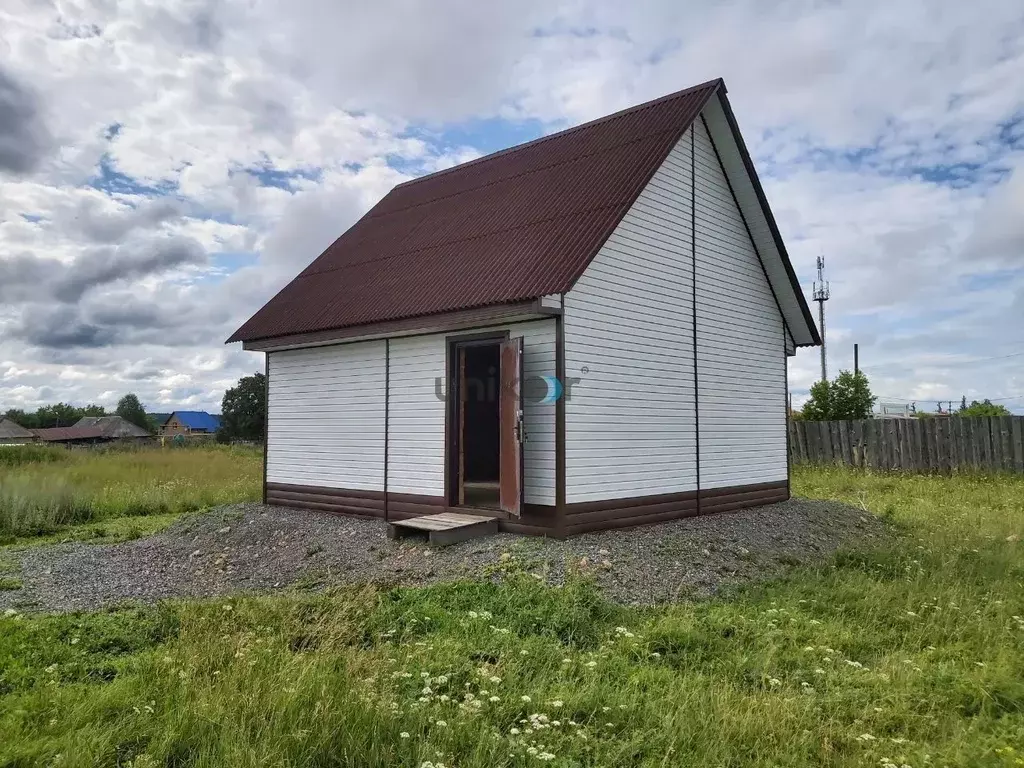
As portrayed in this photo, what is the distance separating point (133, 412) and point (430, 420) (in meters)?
83.6

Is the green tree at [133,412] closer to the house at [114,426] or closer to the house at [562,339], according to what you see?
the house at [114,426]

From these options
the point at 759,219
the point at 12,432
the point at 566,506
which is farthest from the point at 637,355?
the point at 12,432

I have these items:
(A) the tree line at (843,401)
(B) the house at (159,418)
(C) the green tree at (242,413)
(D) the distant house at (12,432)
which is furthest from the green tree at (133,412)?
(A) the tree line at (843,401)

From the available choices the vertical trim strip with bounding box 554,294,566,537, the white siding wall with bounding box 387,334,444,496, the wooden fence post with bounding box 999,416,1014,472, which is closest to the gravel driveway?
the vertical trim strip with bounding box 554,294,566,537

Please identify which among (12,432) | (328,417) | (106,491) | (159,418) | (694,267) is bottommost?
(106,491)

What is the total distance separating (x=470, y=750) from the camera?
3811 mm

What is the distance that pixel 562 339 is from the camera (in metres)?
9.03

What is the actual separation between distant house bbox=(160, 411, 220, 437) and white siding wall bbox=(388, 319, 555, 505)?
83240mm

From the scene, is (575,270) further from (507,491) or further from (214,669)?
(214,669)

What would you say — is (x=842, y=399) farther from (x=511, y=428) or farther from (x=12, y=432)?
(x=12, y=432)

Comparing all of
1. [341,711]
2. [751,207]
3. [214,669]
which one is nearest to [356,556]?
[214,669]

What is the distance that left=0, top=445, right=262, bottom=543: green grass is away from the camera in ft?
42.8

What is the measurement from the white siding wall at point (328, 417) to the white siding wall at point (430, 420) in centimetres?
38

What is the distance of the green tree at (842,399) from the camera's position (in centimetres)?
2259
